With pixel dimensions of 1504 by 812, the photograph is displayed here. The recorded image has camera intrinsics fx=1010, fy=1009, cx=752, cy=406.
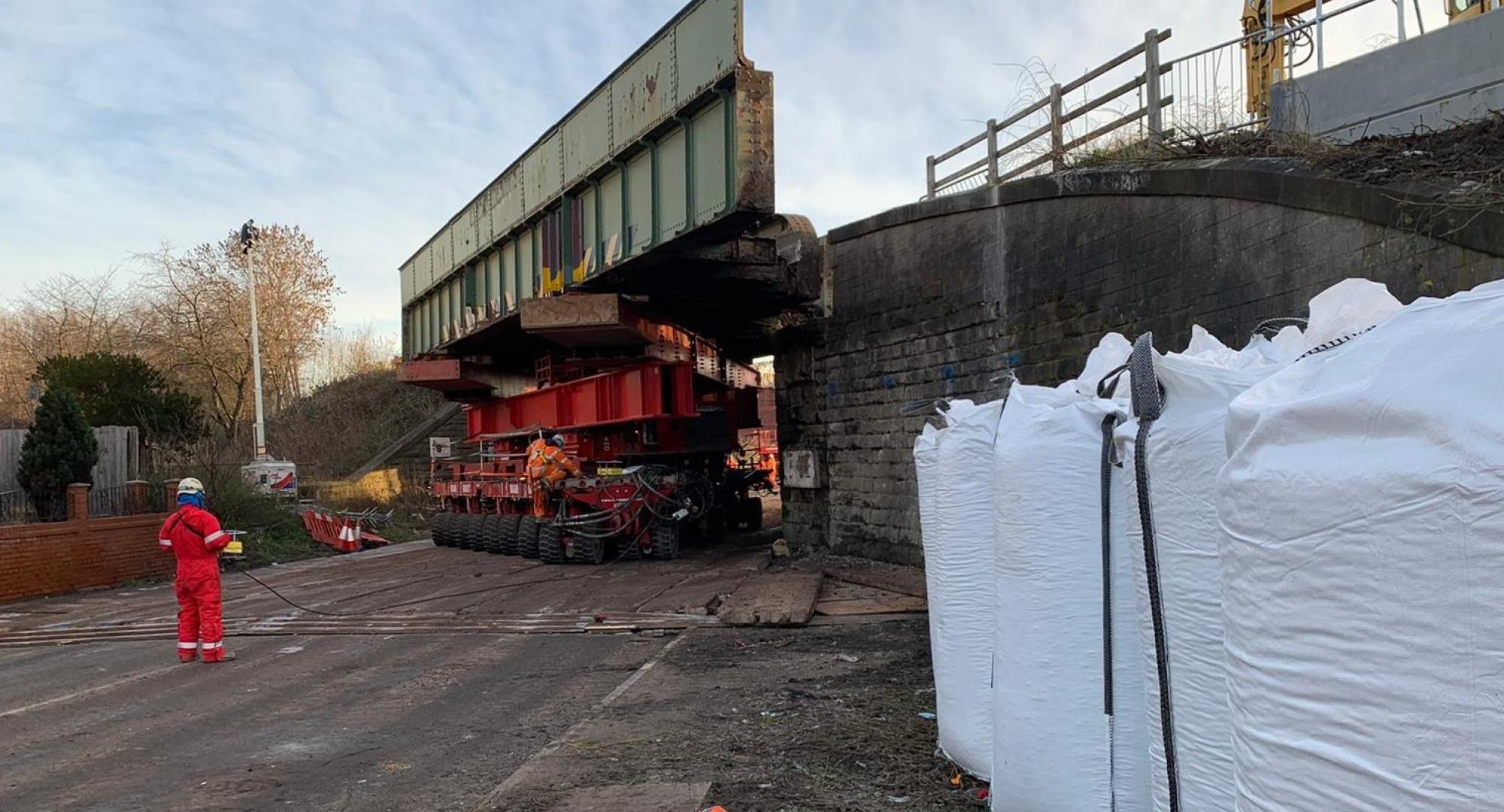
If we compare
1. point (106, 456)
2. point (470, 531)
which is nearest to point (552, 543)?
point (470, 531)

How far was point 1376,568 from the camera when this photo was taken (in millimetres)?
1563

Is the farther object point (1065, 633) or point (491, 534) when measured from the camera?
point (491, 534)

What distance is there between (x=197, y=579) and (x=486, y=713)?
362 centimetres

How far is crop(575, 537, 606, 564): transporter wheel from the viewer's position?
1338cm

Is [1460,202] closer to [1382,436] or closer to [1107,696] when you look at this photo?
[1107,696]

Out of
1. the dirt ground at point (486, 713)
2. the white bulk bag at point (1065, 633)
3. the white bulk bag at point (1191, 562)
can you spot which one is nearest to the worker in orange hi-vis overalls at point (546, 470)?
the dirt ground at point (486, 713)

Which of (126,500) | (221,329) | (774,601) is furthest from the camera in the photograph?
(221,329)

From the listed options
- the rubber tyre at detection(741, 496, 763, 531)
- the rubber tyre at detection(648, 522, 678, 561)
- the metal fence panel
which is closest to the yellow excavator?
the rubber tyre at detection(648, 522, 678, 561)

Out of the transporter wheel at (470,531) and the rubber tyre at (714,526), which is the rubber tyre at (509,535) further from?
the rubber tyre at (714,526)

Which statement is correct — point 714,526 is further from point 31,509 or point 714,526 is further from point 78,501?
point 31,509

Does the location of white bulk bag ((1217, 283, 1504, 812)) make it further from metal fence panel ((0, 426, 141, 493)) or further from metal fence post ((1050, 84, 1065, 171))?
metal fence panel ((0, 426, 141, 493))

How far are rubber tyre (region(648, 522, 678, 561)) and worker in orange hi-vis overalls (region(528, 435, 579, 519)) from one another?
1325 millimetres

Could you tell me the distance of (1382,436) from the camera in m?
1.56

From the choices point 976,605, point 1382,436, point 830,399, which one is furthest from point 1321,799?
point 830,399
